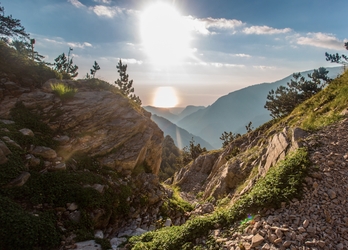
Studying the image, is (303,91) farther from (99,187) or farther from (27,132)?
(27,132)

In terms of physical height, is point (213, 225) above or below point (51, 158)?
below

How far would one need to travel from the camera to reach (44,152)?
11008 mm

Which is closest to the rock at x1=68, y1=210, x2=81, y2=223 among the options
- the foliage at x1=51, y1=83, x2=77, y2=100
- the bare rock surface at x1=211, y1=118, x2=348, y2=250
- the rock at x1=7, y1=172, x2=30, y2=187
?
the rock at x1=7, y1=172, x2=30, y2=187

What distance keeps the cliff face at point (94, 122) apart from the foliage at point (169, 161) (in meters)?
47.7

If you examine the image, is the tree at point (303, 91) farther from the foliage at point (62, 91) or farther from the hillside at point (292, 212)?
the foliage at point (62, 91)

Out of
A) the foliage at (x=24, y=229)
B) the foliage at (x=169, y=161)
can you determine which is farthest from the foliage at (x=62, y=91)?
the foliage at (x=169, y=161)

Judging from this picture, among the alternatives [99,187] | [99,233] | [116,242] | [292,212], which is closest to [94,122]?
[99,187]

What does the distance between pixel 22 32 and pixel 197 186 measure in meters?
27.5

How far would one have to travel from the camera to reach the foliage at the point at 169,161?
65.3m

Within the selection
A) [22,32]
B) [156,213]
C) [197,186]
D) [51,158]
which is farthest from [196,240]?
[22,32]

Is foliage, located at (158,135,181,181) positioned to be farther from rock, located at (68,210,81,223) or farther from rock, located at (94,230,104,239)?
rock, located at (68,210,81,223)

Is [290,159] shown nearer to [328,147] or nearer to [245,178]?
[328,147]

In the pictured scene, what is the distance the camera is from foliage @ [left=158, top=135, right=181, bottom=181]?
6528cm

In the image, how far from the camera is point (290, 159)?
9.38 meters
